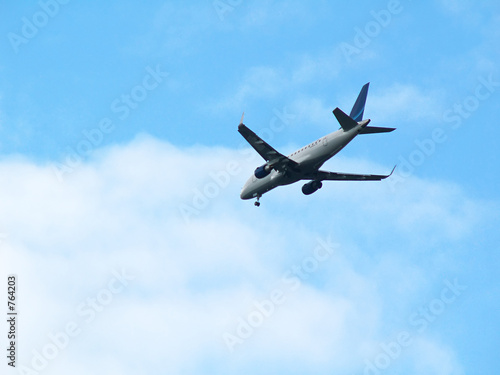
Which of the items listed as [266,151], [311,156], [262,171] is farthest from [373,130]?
[262,171]

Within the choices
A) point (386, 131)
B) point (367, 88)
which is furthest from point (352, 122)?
point (367, 88)

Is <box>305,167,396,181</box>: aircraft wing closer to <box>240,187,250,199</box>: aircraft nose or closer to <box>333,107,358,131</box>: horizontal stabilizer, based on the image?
<box>240,187,250,199</box>: aircraft nose

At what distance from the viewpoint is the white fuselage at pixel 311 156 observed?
237 feet

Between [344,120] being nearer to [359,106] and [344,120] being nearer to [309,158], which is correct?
[309,158]

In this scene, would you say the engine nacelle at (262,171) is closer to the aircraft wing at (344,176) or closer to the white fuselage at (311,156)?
the white fuselage at (311,156)

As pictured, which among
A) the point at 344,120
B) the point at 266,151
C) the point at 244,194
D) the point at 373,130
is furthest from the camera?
the point at 244,194

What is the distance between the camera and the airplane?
71.8m

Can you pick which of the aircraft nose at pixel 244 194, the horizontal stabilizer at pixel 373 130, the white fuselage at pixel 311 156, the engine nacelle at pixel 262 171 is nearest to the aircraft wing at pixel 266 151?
the engine nacelle at pixel 262 171

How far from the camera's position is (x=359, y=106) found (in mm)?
77625

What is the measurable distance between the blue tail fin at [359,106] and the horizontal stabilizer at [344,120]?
4.84m

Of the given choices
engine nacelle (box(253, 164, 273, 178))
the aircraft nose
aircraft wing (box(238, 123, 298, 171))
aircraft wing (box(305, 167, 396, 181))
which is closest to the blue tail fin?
aircraft wing (box(305, 167, 396, 181))

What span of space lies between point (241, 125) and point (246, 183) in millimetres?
15113

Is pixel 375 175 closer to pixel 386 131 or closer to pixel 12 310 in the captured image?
pixel 386 131

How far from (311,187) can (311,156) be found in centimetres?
670
